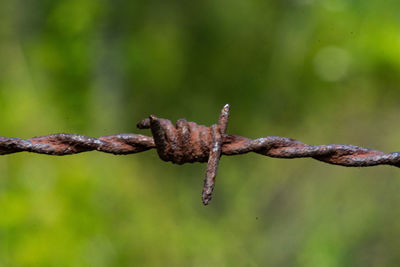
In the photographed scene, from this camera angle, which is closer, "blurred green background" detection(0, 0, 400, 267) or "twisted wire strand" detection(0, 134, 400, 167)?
"twisted wire strand" detection(0, 134, 400, 167)

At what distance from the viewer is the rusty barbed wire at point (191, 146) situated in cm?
81

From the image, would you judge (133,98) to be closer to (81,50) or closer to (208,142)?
(81,50)

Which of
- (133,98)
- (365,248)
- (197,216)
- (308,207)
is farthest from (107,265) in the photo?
(365,248)

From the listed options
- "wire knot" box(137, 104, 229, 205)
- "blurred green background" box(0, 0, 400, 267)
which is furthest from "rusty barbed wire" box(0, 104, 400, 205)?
"blurred green background" box(0, 0, 400, 267)

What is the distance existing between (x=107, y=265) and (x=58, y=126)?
0.71m

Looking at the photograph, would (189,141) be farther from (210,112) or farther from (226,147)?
(210,112)

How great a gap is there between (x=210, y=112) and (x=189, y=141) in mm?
2058

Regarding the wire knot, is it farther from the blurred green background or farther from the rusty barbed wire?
the blurred green background

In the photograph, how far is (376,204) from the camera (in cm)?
288

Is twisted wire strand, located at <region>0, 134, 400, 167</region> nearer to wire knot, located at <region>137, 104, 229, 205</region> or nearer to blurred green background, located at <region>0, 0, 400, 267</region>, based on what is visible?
wire knot, located at <region>137, 104, 229, 205</region>

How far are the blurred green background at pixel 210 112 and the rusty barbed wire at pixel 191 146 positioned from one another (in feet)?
5.24

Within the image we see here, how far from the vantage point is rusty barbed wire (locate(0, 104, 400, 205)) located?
0.81 m

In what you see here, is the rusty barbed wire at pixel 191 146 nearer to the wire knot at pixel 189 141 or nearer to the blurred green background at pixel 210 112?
the wire knot at pixel 189 141

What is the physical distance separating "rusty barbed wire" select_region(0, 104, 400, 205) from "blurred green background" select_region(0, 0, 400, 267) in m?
1.60
